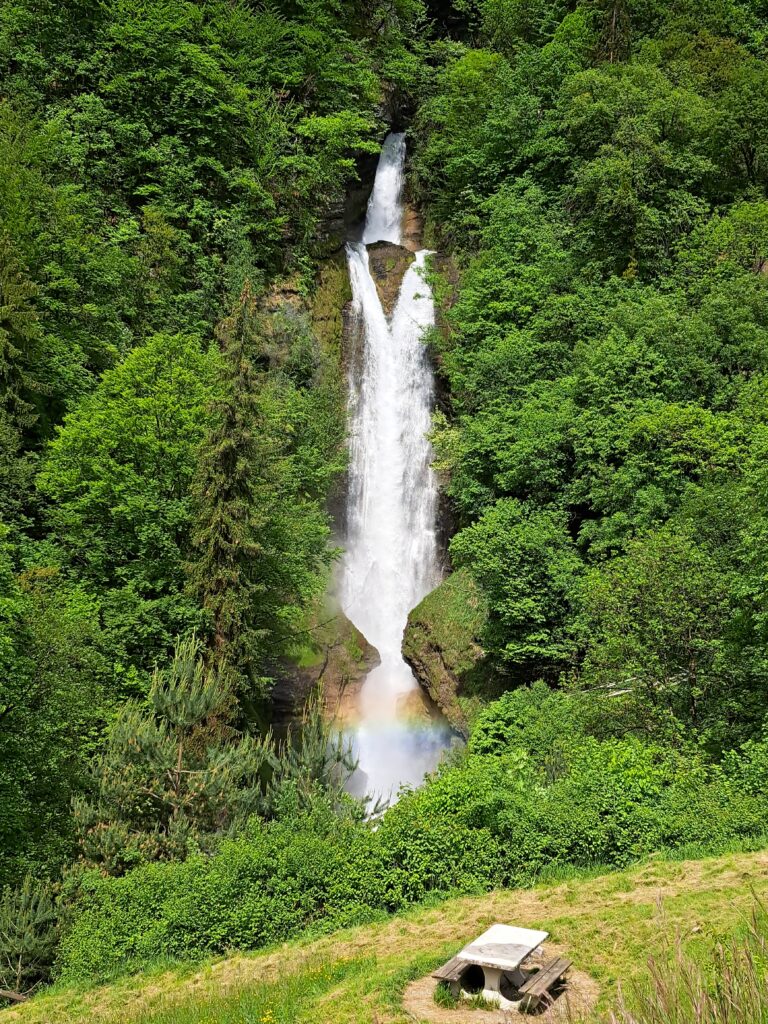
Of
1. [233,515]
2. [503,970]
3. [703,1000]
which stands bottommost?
[503,970]

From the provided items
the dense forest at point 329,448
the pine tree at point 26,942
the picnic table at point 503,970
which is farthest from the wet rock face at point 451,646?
the picnic table at point 503,970

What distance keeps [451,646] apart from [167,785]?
35.9 ft

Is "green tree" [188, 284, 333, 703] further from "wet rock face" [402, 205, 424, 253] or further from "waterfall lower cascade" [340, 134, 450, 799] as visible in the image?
"wet rock face" [402, 205, 424, 253]

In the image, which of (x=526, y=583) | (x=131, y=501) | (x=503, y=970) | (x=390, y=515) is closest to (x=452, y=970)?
(x=503, y=970)

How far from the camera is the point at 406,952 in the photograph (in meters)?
10.1

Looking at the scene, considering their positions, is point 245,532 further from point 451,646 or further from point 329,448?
point 329,448

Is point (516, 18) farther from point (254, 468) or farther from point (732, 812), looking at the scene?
point (732, 812)

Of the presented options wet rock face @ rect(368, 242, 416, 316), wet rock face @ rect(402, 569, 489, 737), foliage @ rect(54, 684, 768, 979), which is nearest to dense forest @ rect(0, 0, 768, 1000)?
foliage @ rect(54, 684, 768, 979)

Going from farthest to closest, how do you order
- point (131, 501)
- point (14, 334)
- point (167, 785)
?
point (14, 334)
point (131, 501)
point (167, 785)

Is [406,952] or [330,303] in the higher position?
[330,303]

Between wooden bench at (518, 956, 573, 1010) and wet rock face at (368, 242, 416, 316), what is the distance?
1154 inches

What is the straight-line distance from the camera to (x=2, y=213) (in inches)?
939

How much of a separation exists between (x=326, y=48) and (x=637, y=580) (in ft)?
103

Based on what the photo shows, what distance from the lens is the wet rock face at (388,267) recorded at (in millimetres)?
35188
